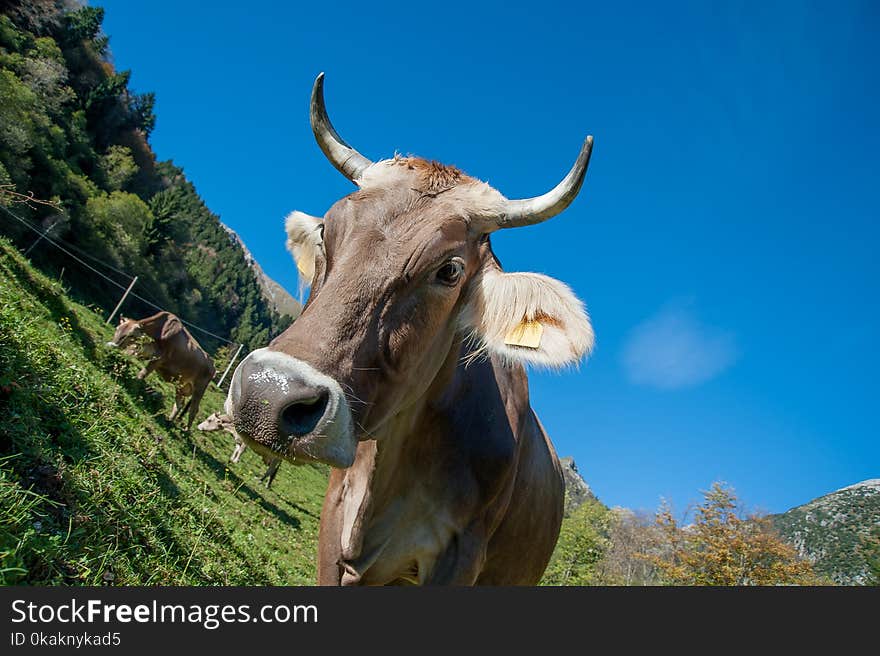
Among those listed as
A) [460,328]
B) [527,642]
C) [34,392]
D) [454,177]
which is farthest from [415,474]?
[34,392]

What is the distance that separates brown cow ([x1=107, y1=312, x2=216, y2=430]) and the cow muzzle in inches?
548

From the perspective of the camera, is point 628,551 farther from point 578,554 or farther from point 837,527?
point 837,527

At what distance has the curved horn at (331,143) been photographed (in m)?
3.80

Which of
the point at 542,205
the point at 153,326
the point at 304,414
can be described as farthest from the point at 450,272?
the point at 153,326

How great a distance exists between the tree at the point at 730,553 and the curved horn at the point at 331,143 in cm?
3044

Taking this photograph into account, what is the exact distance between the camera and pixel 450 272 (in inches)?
114

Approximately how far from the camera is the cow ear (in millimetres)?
4168

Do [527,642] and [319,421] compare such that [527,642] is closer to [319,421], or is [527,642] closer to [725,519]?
[319,421]

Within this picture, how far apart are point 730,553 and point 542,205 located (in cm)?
3093

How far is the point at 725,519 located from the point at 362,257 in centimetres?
3296

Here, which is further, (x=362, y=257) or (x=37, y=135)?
(x=37, y=135)

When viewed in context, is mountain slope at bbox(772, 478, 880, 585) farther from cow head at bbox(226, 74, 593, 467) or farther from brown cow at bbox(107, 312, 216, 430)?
cow head at bbox(226, 74, 593, 467)

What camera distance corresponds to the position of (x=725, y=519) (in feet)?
95.5

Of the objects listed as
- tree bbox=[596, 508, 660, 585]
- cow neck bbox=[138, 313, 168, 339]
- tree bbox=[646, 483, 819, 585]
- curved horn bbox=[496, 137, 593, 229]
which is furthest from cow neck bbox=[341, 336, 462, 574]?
tree bbox=[596, 508, 660, 585]
